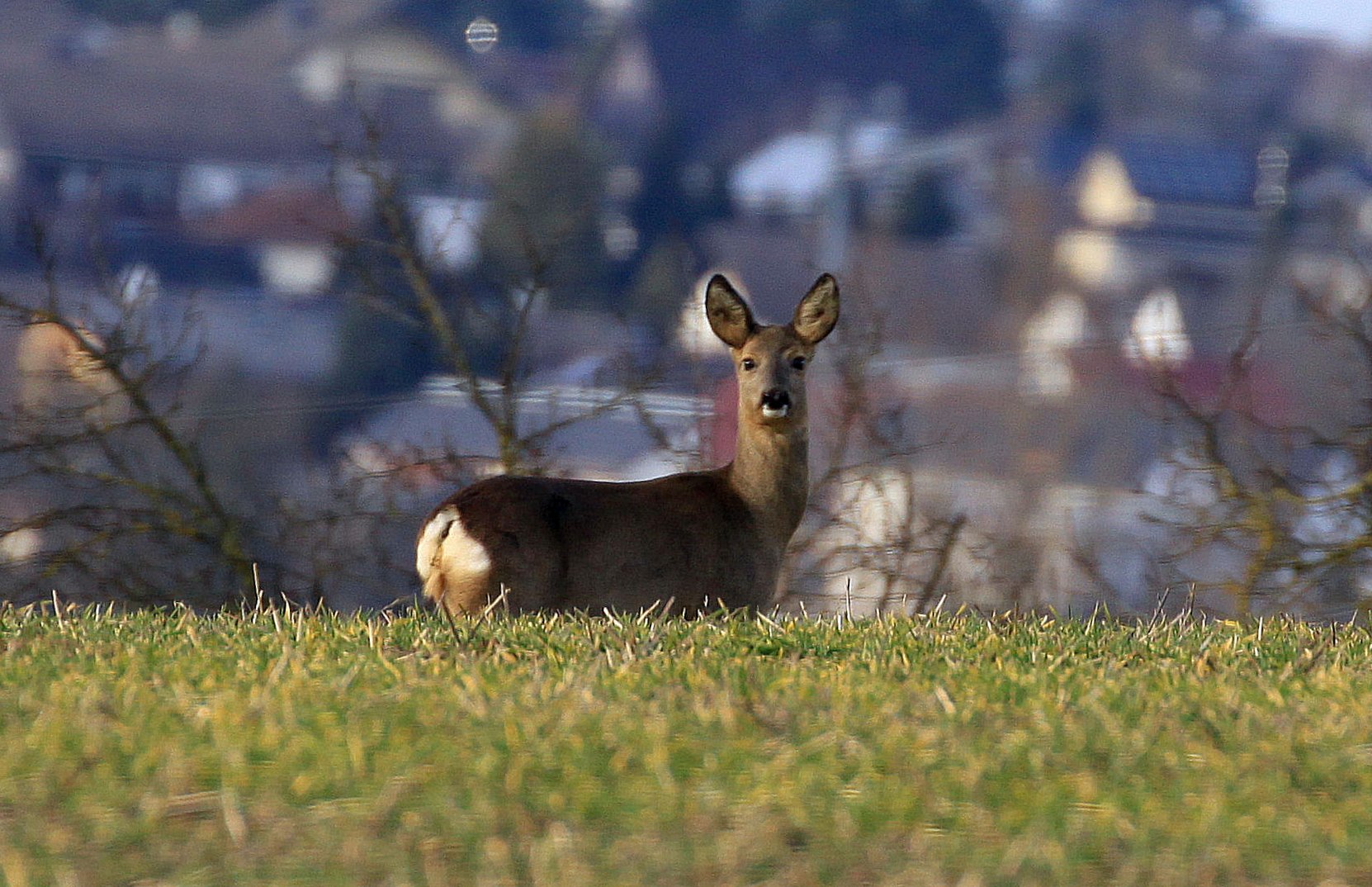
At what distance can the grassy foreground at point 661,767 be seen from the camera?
3.45m

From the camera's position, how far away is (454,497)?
768cm

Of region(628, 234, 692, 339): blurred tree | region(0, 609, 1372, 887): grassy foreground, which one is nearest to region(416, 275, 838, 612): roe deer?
region(0, 609, 1372, 887): grassy foreground

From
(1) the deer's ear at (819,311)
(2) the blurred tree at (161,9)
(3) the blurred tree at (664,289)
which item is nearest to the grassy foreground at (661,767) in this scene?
(1) the deer's ear at (819,311)

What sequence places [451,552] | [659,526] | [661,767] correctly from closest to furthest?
[661,767]
[451,552]
[659,526]

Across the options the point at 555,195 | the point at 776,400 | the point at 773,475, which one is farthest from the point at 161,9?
the point at 773,475

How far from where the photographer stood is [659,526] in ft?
25.4

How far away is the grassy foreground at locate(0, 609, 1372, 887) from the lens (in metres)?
3.45

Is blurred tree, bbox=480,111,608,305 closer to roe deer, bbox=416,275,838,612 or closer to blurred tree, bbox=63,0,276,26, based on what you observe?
roe deer, bbox=416,275,838,612

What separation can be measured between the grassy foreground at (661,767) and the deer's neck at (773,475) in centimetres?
263

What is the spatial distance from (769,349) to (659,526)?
3.64 ft

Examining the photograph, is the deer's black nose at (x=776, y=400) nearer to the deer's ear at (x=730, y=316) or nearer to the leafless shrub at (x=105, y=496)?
the deer's ear at (x=730, y=316)

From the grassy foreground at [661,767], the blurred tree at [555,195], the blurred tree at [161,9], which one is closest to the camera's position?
the grassy foreground at [661,767]

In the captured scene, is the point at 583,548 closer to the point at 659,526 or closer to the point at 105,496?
the point at 659,526

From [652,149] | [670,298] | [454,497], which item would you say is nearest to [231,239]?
[652,149]
